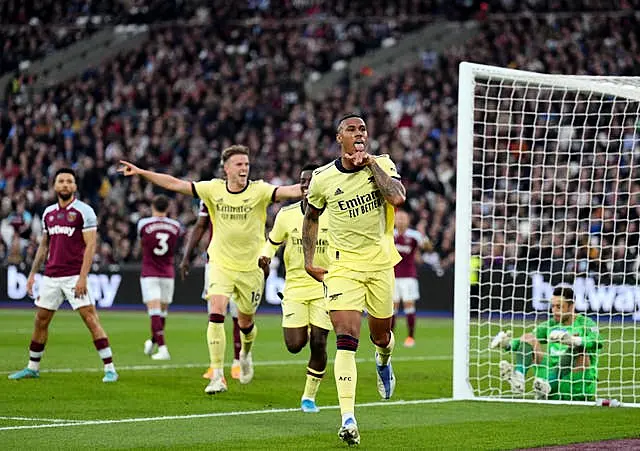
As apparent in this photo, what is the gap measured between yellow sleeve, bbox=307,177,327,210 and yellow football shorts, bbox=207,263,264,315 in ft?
11.3

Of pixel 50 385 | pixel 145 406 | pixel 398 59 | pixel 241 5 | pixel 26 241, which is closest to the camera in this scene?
pixel 145 406

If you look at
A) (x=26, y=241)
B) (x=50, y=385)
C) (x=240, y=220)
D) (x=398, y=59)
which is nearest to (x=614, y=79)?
(x=240, y=220)

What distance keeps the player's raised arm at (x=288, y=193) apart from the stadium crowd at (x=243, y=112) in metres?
16.0

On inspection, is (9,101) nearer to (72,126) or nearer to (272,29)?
(72,126)

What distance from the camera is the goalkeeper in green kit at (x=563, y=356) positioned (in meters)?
12.4

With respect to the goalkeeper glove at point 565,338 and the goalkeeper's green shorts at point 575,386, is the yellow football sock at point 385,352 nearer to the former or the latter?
the goalkeeper glove at point 565,338

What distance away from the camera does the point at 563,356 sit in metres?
12.6

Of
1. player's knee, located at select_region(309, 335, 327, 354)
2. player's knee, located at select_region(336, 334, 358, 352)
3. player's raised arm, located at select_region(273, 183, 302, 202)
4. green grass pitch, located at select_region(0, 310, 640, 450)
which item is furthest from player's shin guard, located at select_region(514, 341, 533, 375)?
player's knee, located at select_region(336, 334, 358, 352)

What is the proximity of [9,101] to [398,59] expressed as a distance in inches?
502

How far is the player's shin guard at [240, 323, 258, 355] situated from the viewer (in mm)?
13523

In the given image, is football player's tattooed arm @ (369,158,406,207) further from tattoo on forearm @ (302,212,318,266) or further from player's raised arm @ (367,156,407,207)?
tattoo on forearm @ (302,212,318,266)

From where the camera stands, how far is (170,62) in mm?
39750

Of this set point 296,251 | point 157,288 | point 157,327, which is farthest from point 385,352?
point 157,288

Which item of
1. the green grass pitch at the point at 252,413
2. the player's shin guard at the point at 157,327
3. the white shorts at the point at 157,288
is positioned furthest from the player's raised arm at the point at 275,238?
the white shorts at the point at 157,288
